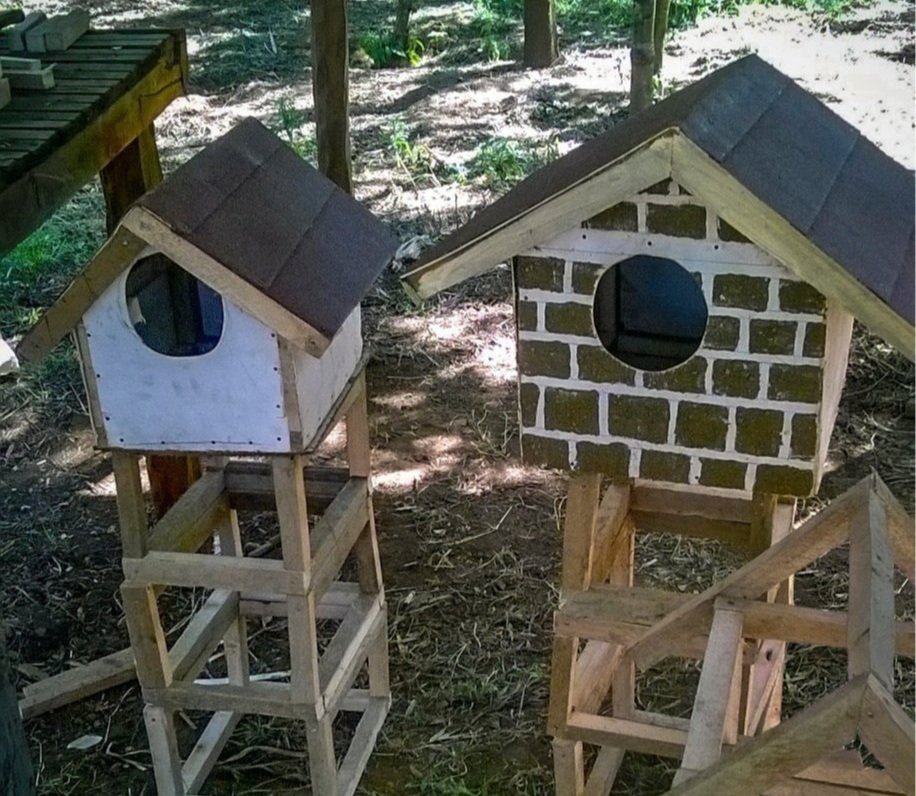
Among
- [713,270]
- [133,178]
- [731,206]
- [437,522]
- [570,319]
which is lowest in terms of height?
[437,522]

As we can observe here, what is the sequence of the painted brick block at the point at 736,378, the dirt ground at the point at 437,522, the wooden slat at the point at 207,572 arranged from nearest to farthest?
the painted brick block at the point at 736,378 → the wooden slat at the point at 207,572 → the dirt ground at the point at 437,522

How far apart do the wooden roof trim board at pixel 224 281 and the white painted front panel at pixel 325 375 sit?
124 mm

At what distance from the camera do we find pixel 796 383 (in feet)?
7.00

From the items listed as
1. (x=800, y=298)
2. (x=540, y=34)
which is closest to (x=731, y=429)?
(x=800, y=298)

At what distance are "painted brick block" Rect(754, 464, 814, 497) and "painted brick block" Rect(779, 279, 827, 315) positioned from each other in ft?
0.98

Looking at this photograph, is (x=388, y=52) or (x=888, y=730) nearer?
(x=888, y=730)

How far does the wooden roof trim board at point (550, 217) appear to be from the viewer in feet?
6.53

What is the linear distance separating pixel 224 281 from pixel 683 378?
0.85 metres

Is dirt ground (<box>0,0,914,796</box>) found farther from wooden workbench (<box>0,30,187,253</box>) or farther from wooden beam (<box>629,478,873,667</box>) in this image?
wooden workbench (<box>0,30,187,253</box>)

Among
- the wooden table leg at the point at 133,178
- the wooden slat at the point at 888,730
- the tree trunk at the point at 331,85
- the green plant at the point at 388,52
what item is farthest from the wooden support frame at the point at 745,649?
the green plant at the point at 388,52

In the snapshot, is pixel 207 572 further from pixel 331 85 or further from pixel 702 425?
pixel 331 85

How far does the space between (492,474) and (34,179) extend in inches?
82.9

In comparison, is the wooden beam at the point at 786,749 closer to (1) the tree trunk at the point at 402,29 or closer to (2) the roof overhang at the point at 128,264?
(2) the roof overhang at the point at 128,264

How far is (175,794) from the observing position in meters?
3.00
